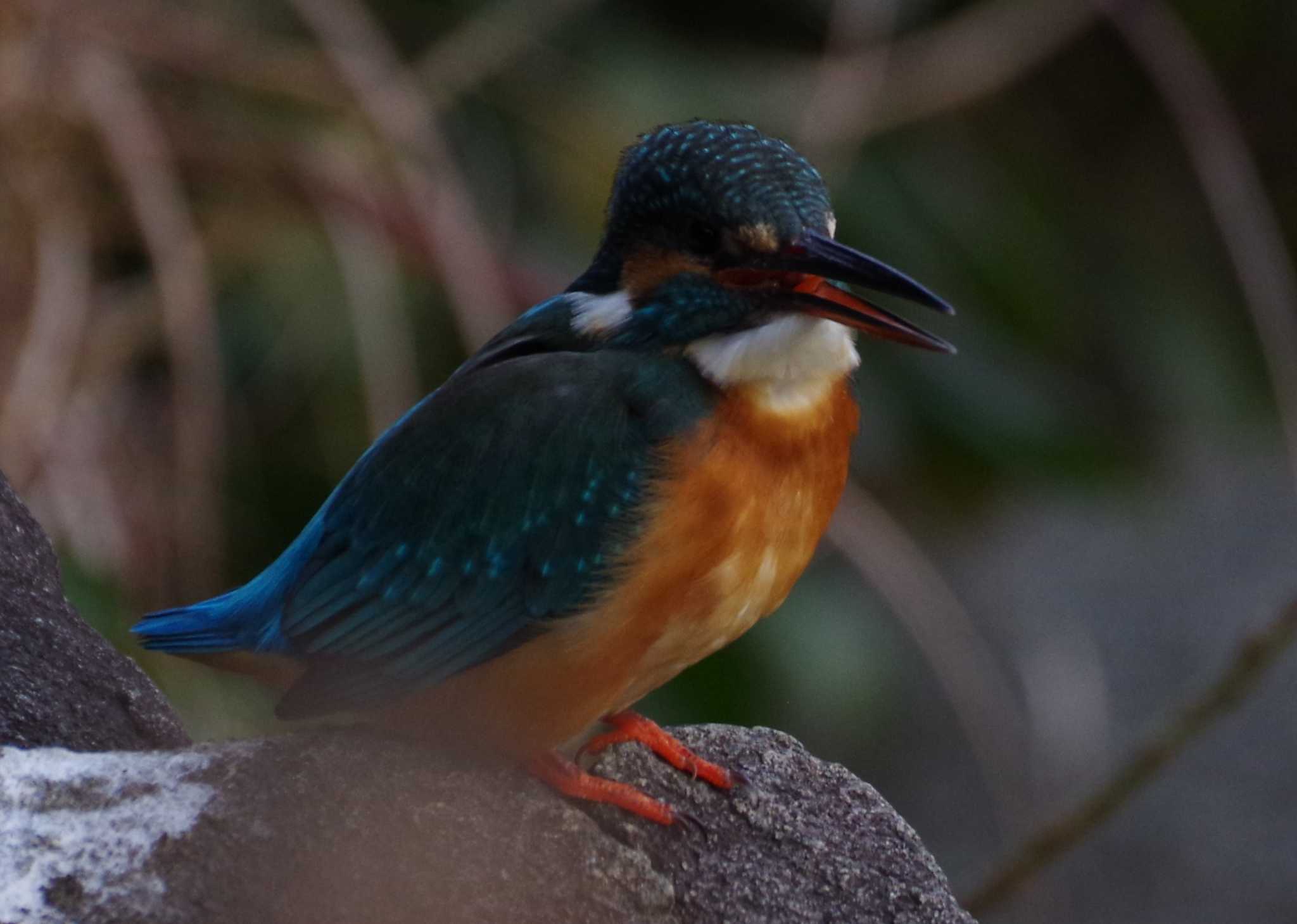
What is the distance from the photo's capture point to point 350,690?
8.13 feet

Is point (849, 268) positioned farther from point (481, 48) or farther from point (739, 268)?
point (481, 48)

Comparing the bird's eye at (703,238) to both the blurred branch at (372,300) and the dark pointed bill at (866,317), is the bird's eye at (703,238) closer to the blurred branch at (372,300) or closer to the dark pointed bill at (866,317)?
the dark pointed bill at (866,317)

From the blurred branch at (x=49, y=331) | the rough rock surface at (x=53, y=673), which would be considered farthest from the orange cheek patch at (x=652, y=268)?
the blurred branch at (x=49, y=331)

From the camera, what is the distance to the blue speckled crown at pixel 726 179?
2389mm

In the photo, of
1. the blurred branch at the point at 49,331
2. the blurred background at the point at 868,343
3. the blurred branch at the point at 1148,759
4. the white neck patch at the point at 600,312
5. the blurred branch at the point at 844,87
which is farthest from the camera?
the blurred branch at the point at 844,87

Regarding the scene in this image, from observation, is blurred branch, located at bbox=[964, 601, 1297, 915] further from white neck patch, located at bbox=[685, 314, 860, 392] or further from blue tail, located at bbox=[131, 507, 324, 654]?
blue tail, located at bbox=[131, 507, 324, 654]

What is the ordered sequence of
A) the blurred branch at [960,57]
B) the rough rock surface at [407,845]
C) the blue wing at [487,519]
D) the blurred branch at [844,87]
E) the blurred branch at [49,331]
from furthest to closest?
1. the blurred branch at [960,57]
2. the blurred branch at [844,87]
3. the blurred branch at [49,331]
4. the blue wing at [487,519]
5. the rough rock surface at [407,845]

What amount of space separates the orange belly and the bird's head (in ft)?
0.25

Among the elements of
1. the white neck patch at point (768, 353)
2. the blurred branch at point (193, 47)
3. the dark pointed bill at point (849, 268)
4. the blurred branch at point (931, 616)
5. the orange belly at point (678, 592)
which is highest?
the blurred branch at point (193, 47)

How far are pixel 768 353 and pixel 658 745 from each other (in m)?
0.53

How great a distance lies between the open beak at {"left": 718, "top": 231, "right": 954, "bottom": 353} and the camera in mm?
2318

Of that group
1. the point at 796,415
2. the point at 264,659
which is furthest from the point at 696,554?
the point at 264,659

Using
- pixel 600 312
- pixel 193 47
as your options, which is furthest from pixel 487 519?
pixel 193 47

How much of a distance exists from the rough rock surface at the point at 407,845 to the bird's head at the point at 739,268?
1.86ft
